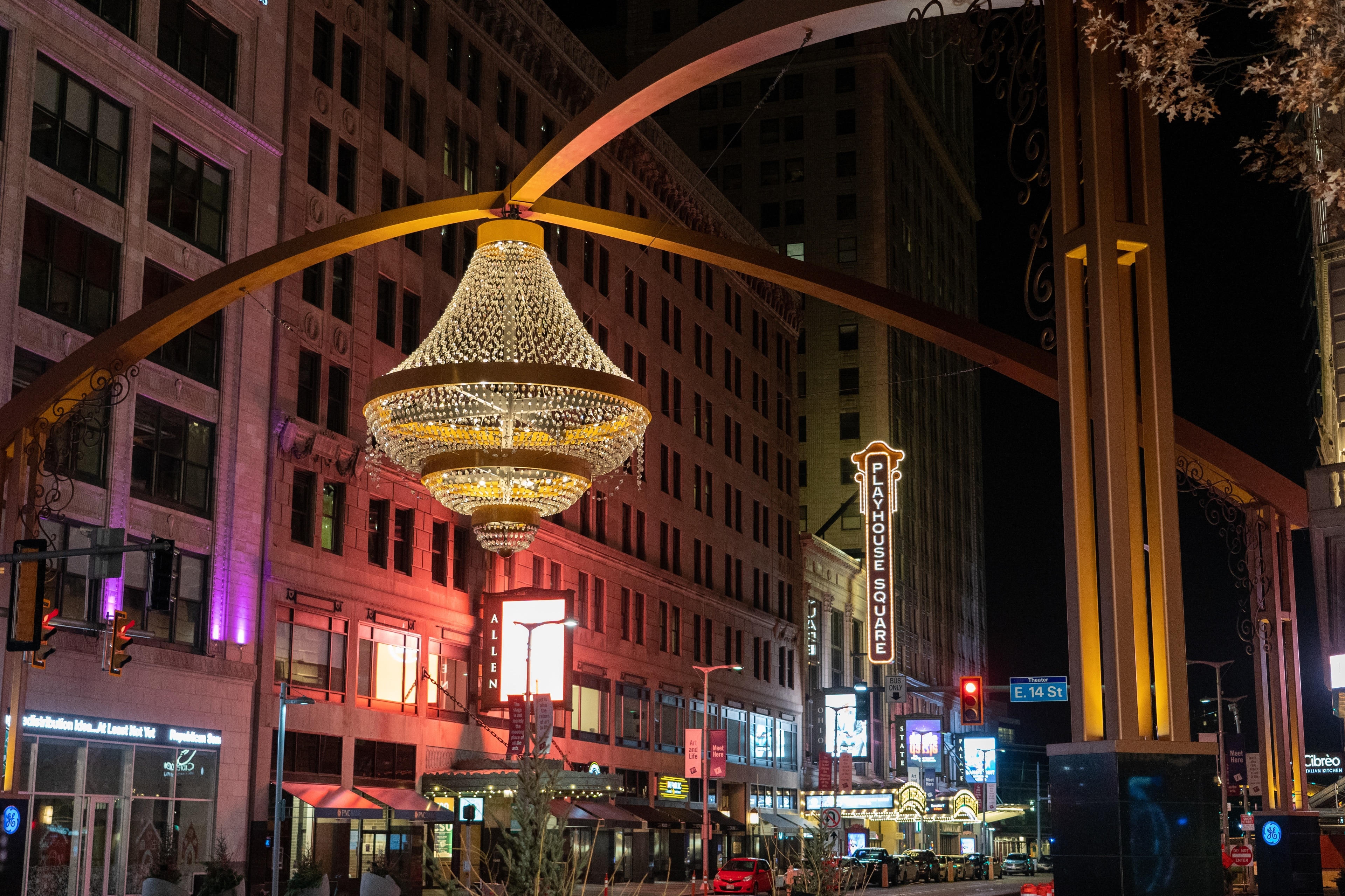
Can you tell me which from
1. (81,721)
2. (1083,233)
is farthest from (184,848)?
(1083,233)

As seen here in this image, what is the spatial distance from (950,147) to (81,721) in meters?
125

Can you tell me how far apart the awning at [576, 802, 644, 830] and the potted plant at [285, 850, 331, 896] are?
1785 cm

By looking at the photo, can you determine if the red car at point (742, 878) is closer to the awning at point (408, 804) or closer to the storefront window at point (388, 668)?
the awning at point (408, 804)

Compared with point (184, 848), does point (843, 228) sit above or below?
above

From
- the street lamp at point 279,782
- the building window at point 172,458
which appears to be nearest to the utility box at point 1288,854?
the street lamp at point 279,782

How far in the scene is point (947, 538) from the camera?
141 meters

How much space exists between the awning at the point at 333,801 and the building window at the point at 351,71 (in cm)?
2202

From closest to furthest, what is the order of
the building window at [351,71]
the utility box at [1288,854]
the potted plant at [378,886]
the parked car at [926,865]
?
1. the utility box at [1288,854]
2. the potted plant at [378,886]
3. the building window at [351,71]
4. the parked car at [926,865]

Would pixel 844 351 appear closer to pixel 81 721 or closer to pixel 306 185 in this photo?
pixel 306 185

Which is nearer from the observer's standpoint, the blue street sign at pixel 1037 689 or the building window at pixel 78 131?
the building window at pixel 78 131

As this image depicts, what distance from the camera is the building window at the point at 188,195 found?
1630 inches

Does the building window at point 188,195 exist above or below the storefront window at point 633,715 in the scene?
above

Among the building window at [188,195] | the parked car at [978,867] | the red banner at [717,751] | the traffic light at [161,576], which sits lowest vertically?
the parked car at [978,867]

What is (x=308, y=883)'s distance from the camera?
1491 inches
